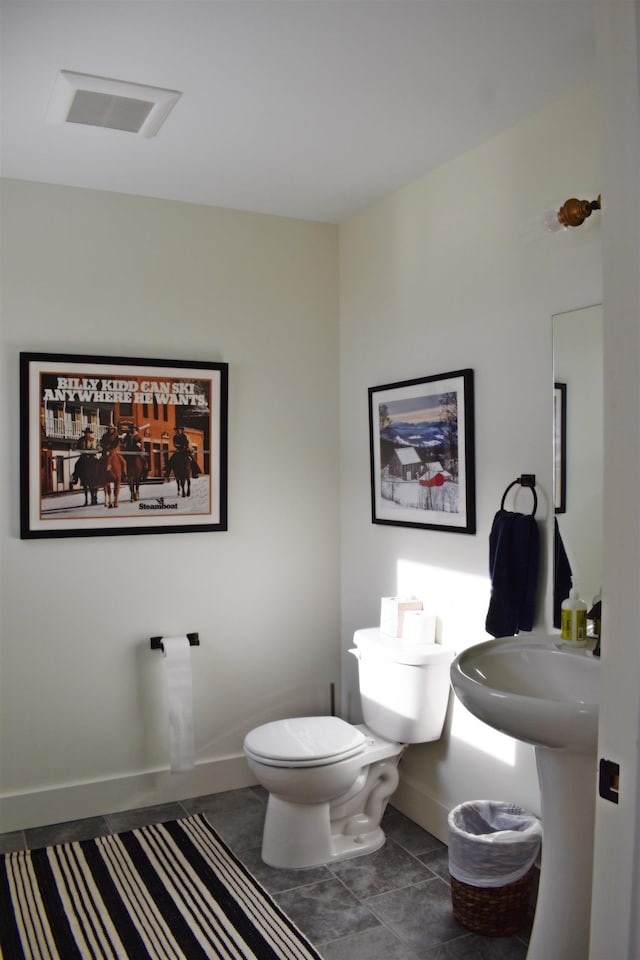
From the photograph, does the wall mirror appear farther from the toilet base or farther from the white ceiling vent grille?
the white ceiling vent grille

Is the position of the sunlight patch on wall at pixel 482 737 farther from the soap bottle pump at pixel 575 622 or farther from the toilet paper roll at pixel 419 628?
the soap bottle pump at pixel 575 622

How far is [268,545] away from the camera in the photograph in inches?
142

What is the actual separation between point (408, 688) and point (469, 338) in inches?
51.1

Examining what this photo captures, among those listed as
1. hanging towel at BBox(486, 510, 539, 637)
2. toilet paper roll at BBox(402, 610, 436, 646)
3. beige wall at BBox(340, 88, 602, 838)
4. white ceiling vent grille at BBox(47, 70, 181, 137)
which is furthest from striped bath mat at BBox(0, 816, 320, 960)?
white ceiling vent grille at BBox(47, 70, 181, 137)

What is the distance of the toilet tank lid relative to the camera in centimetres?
290

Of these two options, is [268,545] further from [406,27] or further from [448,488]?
[406,27]

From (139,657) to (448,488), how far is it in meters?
1.48

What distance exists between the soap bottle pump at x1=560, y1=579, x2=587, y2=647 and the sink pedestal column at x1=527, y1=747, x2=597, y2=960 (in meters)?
0.34

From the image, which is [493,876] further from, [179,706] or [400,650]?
[179,706]

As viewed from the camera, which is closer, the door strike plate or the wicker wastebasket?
the door strike plate

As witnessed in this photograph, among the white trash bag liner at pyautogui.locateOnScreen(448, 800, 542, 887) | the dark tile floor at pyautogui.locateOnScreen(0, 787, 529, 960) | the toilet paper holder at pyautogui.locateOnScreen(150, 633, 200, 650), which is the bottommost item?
the dark tile floor at pyautogui.locateOnScreen(0, 787, 529, 960)

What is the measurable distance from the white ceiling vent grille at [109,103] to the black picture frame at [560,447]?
146 cm

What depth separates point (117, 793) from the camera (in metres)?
3.30

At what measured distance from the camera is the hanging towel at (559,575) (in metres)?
2.42
